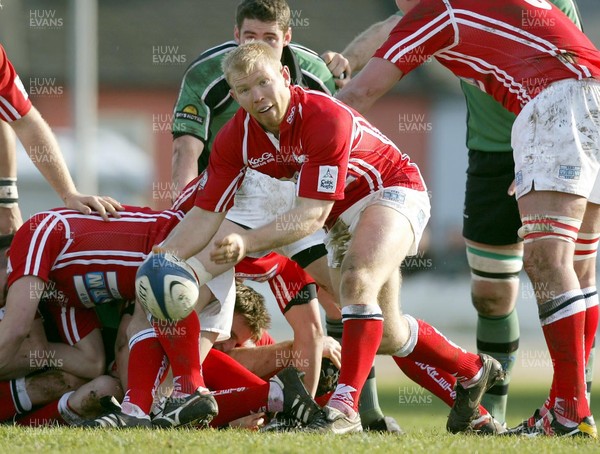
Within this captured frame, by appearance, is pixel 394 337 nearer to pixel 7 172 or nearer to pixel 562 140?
pixel 562 140

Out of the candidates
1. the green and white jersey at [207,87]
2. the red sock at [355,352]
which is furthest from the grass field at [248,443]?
the green and white jersey at [207,87]

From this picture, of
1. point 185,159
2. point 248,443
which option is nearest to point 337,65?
point 185,159

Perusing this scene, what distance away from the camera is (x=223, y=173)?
17.6 feet

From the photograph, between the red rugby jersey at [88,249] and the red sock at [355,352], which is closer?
the red sock at [355,352]

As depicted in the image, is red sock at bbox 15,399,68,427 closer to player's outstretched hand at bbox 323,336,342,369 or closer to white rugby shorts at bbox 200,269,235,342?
white rugby shorts at bbox 200,269,235,342

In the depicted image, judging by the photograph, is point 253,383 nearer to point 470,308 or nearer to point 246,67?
point 246,67

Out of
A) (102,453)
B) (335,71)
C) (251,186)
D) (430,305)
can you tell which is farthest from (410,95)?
(102,453)

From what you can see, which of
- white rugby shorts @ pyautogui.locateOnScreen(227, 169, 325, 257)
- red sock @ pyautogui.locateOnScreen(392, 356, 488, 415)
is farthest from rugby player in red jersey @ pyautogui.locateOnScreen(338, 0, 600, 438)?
white rugby shorts @ pyautogui.locateOnScreen(227, 169, 325, 257)

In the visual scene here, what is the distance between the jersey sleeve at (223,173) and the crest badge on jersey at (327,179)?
1.69 ft

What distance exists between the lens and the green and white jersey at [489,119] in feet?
21.9

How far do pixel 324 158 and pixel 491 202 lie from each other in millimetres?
1985

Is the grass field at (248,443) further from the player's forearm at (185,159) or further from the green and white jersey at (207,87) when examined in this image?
the green and white jersey at (207,87)

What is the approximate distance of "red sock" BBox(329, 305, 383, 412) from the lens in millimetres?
4945

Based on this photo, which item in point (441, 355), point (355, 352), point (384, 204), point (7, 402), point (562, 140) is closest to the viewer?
point (355, 352)
